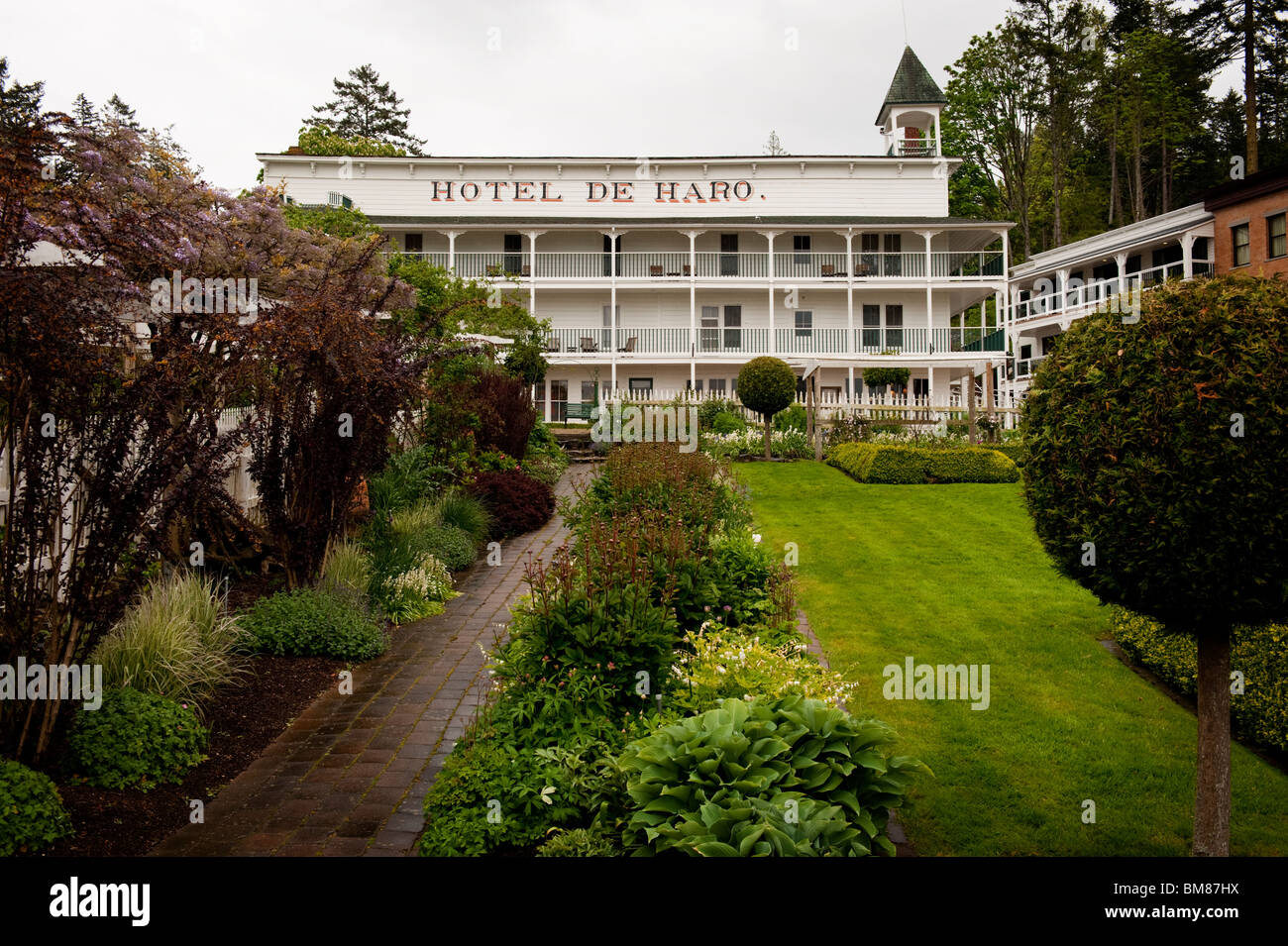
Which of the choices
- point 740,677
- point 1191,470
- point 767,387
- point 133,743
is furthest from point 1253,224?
point 133,743

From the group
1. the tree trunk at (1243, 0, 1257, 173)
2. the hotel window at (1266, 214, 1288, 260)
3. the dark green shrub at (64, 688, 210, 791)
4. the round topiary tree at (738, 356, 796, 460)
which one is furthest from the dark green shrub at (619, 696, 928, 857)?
the tree trunk at (1243, 0, 1257, 173)

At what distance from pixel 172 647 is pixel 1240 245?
32885 mm

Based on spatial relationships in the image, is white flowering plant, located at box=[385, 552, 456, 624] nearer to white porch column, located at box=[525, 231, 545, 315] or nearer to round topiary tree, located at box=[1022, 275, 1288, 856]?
round topiary tree, located at box=[1022, 275, 1288, 856]

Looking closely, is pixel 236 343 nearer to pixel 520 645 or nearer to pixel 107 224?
pixel 107 224

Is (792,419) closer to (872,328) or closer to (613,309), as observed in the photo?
(613,309)

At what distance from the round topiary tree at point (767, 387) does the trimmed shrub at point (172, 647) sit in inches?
598

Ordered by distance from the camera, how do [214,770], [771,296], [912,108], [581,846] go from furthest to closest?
[912,108]
[771,296]
[214,770]
[581,846]

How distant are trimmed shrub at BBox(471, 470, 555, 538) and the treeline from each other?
32.2 meters

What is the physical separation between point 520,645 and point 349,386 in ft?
12.3

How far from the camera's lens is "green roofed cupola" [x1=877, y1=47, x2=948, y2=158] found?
1469 inches

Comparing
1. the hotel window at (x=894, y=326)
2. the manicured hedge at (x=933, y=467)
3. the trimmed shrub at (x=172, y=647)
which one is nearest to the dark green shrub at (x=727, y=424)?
the manicured hedge at (x=933, y=467)

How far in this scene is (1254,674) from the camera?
604 centimetres
